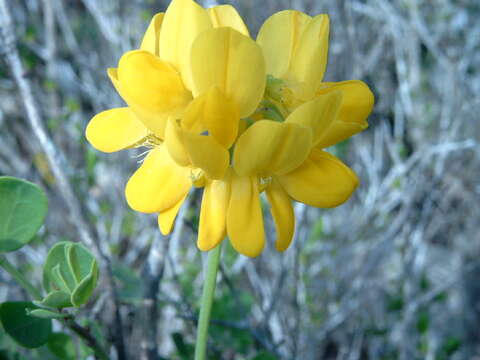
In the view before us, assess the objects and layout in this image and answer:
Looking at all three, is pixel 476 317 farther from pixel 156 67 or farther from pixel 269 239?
pixel 156 67

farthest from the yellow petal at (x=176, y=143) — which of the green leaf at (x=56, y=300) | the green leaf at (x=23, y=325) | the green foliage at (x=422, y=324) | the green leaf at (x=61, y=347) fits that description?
the green foliage at (x=422, y=324)

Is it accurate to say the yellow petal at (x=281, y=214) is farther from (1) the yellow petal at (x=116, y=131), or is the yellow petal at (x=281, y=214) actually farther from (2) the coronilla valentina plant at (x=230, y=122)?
(1) the yellow petal at (x=116, y=131)

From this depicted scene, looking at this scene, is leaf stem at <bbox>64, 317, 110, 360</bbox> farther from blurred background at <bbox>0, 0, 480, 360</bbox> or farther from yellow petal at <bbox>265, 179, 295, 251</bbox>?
yellow petal at <bbox>265, 179, 295, 251</bbox>

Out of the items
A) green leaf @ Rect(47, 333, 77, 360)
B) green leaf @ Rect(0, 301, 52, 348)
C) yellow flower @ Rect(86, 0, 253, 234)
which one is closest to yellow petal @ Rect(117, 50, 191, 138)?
yellow flower @ Rect(86, 0, 253, 234)

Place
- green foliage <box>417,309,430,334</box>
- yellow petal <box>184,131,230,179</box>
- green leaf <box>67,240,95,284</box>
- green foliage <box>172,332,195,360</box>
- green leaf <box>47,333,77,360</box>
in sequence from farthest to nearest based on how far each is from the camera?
green foliage <box>417,309,430,334</box>
green foliage <box>172,332,195,360</box>
green leaf <box>47,333,77,360</box>
green leaf <box>67,240,95,284</box>
yellow petal <box>184,131,230,179</box>

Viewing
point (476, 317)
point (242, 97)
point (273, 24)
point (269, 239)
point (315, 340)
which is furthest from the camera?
point (476, 317)

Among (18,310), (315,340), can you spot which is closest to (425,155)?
(315,340)
